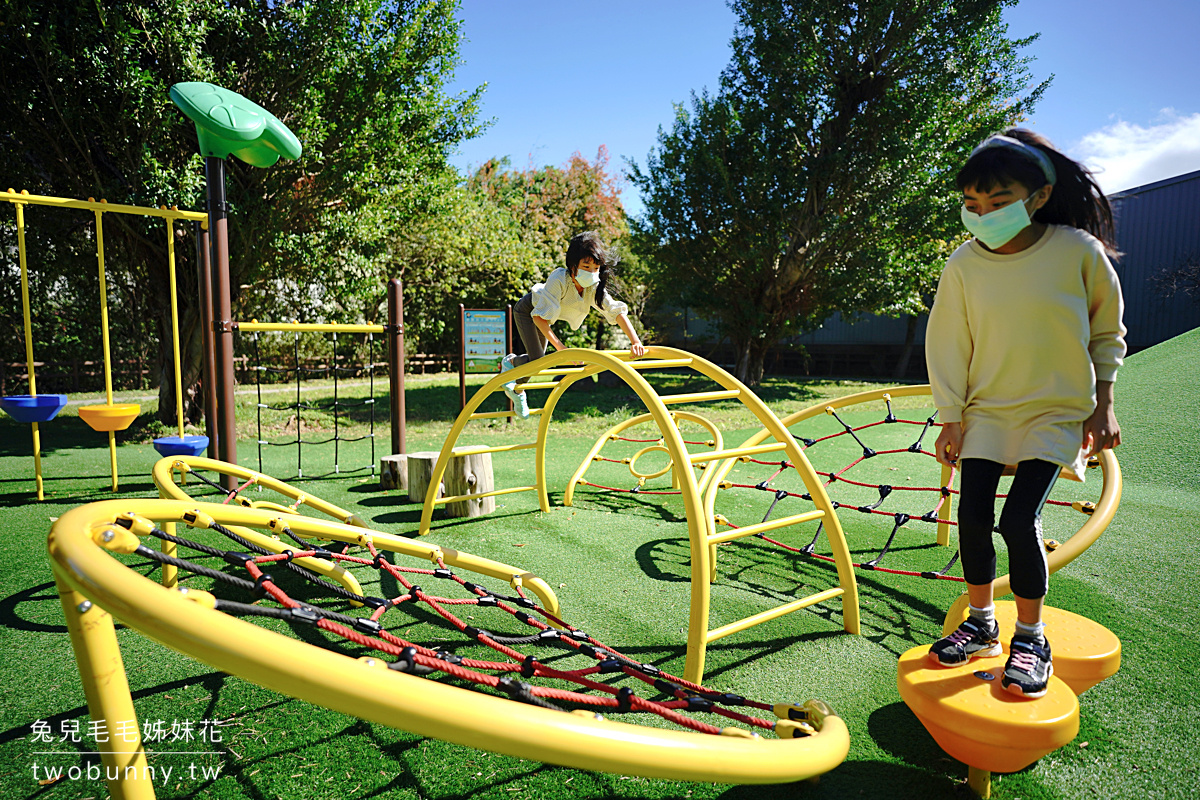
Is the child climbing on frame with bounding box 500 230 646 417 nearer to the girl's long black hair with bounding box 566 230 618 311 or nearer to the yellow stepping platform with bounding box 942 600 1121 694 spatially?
the girl's long black hair with bounding box 566 230 618 311

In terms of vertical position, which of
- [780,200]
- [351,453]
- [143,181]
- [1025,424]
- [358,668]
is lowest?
[351,453]

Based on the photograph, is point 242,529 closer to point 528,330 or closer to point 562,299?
point 562,299

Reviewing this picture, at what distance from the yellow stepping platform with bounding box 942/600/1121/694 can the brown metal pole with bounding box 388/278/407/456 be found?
498 centimetres

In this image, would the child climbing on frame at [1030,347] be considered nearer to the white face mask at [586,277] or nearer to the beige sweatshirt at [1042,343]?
the beige sweatshirt at [1042,343]

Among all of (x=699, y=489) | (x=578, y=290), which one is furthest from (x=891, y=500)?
(x=578, y=290)

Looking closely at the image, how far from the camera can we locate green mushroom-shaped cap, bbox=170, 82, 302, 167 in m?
4.49

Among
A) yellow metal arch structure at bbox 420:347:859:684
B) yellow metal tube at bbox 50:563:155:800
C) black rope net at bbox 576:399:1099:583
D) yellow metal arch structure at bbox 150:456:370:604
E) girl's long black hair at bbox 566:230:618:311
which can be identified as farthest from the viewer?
girl's long black hair at bbox 566:230:618:311

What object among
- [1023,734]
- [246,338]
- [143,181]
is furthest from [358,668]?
[246,338]

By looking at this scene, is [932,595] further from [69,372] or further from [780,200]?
[69,372]

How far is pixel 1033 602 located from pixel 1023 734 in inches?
14.5

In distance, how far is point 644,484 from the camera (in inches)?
232

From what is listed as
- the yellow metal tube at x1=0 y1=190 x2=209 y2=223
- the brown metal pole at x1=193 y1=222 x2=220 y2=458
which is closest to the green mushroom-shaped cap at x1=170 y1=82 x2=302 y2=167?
the yellow metal tube at x1=0 y1=190 x2=209 y2=223

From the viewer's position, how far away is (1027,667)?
5.57ft

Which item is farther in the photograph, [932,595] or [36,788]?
[932,595]
